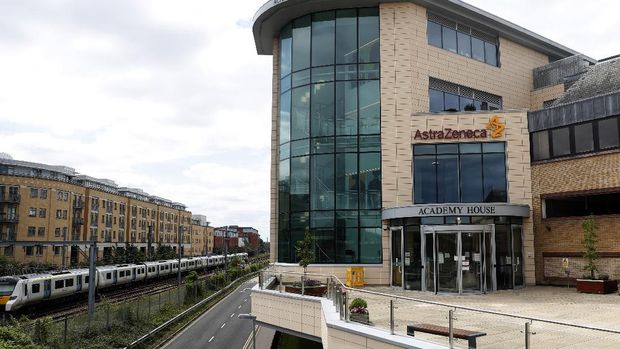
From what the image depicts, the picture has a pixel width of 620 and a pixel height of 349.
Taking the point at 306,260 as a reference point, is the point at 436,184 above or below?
above

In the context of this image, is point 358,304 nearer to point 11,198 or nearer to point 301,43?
point 301,43

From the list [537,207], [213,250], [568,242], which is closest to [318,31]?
[537,207]

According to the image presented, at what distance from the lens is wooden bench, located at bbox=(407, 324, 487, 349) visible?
9.06 metres

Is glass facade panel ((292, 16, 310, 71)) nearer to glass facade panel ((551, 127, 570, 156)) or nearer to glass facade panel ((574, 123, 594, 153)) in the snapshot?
glass facade panel ((551, 127, 570, 156))

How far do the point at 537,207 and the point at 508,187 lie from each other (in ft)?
7.07

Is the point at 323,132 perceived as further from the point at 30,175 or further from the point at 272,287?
the point at 30,175

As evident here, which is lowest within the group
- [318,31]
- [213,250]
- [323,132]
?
[213,250]

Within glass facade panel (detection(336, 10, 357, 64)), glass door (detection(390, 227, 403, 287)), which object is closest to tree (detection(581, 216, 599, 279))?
glass door (detection(390, 227, 403, 287))

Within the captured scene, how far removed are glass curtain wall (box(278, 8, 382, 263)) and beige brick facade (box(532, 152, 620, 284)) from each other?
351 inches

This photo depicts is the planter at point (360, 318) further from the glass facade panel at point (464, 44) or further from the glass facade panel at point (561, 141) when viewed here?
the glass facade panel at point (464, 44)

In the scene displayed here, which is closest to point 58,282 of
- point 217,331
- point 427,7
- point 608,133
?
point 217,331

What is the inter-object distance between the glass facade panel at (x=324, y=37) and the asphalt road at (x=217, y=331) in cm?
1850

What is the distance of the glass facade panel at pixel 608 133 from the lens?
2669 centimetres

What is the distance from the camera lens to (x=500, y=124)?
95.6 ft
